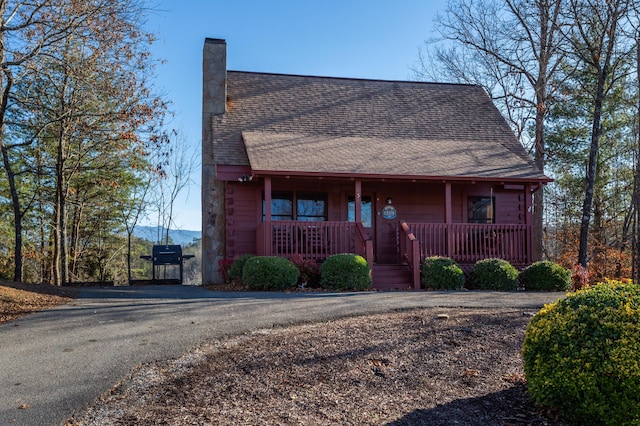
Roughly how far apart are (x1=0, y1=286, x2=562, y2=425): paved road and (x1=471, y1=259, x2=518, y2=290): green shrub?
2529 millimetres

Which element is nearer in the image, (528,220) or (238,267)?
(238,267)

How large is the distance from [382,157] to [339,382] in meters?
10.4

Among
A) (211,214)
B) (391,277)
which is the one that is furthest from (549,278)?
(211,214)

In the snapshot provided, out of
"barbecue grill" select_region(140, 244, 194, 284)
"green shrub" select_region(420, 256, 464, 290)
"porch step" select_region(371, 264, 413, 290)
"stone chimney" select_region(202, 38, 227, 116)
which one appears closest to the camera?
"green shrub" select_region(420, 256, 464, 290)

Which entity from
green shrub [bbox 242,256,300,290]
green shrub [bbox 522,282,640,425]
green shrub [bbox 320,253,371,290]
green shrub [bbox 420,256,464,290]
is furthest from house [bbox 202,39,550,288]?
green shrub [bbox 522,282,640,425]

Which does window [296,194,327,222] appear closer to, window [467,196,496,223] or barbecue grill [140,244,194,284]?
barbecue grill [140,244,194,284]

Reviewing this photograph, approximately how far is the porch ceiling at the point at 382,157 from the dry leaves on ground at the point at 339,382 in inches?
293

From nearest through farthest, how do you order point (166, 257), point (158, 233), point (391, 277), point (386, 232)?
1. point (391, 277)
2. point (386, 232)
3. point (166, 257)
4. point (158, 233)

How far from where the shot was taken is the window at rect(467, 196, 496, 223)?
16047 millimetres

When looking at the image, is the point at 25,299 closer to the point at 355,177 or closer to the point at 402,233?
the point at 355,177

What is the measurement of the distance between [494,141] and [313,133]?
580 cm

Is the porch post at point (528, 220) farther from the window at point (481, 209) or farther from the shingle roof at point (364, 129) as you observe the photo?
the window at point (481, 209)

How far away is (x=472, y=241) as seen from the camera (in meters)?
14.1

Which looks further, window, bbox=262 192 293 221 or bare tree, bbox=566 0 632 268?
window, bbox=262 192 293 221
